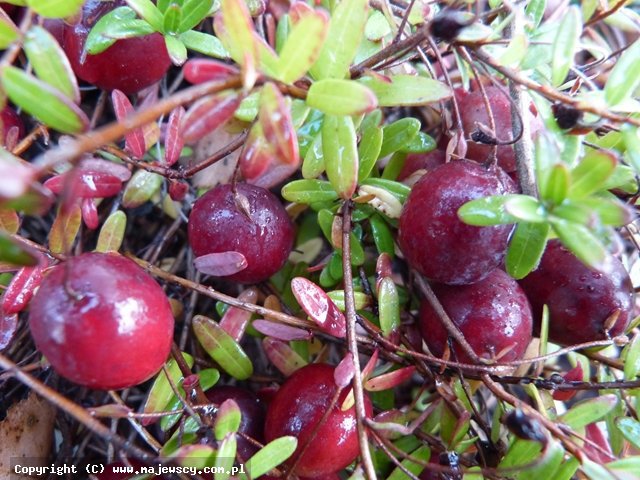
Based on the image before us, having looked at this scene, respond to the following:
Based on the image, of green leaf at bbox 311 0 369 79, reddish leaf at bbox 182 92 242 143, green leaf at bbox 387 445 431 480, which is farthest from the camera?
green leaf at bbox 387 445 431 480

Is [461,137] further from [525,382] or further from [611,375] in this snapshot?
[611,375]

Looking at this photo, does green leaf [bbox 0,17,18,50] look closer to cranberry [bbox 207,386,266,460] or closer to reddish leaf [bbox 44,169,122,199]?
reddish leaf [bbox 44,169,122,199]

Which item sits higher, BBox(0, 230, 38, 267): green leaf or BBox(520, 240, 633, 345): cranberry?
BBox(0, 230, 38, 267): green leaf

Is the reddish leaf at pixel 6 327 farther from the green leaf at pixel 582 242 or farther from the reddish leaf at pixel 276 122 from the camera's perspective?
the green leaf at pixel 582 242

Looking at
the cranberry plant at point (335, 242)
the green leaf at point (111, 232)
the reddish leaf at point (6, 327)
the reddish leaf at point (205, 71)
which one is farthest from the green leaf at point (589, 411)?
the reddish leaf at point (6, 327)

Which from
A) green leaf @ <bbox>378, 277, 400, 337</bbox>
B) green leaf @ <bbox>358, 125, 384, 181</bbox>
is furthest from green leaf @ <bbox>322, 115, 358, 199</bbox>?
green leaf @ <bbox>378, 277, 400, 337</bbox>

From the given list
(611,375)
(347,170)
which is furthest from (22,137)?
(611,375)
